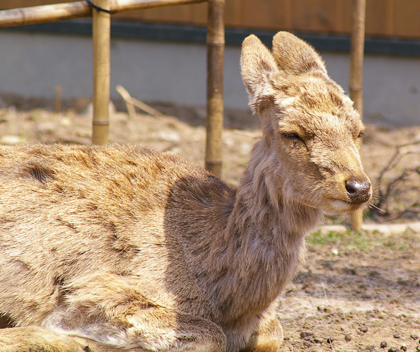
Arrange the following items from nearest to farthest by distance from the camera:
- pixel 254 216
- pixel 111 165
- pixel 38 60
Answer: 1. pixel 254 216
2. pixel 111 165
3. pixel 38 60

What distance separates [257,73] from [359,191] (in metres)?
0.89

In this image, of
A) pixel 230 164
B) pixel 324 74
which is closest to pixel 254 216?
pixel 324 74

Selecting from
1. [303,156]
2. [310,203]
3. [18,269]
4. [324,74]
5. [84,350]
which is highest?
→ [324,74]

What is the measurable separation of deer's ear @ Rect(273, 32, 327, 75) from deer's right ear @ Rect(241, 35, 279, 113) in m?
0.13

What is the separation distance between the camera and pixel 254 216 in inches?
116

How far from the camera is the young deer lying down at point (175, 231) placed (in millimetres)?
2748

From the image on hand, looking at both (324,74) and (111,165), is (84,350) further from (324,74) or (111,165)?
(324,74)

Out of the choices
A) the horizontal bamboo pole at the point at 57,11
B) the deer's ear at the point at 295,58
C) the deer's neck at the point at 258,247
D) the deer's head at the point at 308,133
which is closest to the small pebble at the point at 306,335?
the deer's neck at the point at 258,247

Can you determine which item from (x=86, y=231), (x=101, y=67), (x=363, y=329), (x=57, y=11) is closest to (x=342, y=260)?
(x=363, y=329)

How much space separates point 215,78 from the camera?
4.40 metres

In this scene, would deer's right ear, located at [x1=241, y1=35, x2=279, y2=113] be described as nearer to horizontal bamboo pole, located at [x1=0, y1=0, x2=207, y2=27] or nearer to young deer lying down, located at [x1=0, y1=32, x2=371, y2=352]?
young deer lying down, located at [x1=0, y1=32, x2=371, y2=352]

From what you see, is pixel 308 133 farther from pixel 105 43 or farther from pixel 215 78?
pixel 105 43

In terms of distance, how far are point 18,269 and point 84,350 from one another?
23.9 inches

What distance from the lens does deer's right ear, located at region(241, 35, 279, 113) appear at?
2.95 meters
